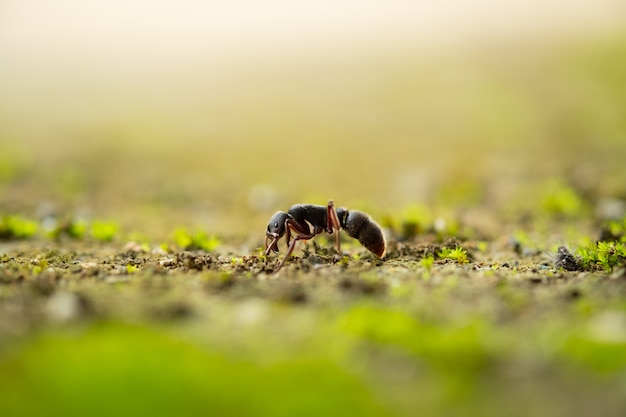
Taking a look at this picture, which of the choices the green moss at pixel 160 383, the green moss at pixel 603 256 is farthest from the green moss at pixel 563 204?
the green moss at pixel 160 383

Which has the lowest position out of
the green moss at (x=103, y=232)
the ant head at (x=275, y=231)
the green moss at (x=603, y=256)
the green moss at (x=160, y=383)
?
the green moss at (x=160, y=383)

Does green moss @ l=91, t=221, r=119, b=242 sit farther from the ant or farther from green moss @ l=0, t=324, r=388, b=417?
green moss @ l=0, t=324, r=388, b=417

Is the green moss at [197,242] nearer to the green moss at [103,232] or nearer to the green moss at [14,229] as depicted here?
the green moss at [103,232]

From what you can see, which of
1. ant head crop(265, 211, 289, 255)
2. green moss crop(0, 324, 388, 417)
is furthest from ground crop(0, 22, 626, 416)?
ant head crop(265, 211, 289, 255)

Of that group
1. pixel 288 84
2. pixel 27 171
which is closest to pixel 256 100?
pixel 288 84

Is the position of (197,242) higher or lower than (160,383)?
higher

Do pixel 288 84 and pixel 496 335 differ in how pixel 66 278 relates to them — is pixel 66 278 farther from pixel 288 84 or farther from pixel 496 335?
pixel 288 84

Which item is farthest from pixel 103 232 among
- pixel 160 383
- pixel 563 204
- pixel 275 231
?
pixel 563 204

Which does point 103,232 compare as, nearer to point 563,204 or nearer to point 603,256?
point 603,256
